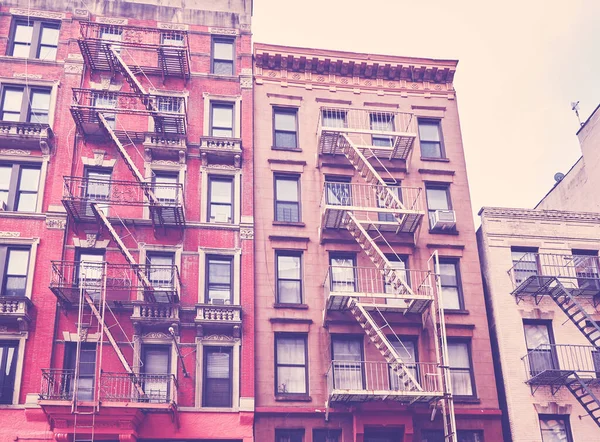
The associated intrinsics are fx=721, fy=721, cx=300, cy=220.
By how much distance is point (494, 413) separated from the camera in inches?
1002

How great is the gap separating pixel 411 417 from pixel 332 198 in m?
8.93

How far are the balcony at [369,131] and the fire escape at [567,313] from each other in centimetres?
663

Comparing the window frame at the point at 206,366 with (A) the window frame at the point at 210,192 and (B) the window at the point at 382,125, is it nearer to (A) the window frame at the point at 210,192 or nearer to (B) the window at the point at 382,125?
(A) the window frame at the point at 210,192

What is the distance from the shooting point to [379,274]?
27156 mm

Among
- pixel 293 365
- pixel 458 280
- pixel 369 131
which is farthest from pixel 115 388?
pixel 458 280

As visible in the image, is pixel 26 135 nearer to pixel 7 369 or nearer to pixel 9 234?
pixel 9 234

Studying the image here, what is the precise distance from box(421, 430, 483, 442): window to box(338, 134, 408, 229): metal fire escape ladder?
7.62m

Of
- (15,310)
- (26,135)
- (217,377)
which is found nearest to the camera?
(15,310)

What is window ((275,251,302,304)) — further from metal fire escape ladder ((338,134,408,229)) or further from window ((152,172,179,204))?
window ((152,172,179,204))

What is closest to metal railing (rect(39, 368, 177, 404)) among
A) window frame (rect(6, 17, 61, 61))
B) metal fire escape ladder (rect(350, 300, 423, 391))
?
metal fire escape ladder (rect(350, 300, 423, 391))

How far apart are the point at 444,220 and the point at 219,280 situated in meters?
9.03

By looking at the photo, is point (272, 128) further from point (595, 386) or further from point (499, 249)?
point (595, 386)

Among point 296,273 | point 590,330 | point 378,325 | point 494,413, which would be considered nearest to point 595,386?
point 590,330

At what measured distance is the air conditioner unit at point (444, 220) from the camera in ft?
92.3
